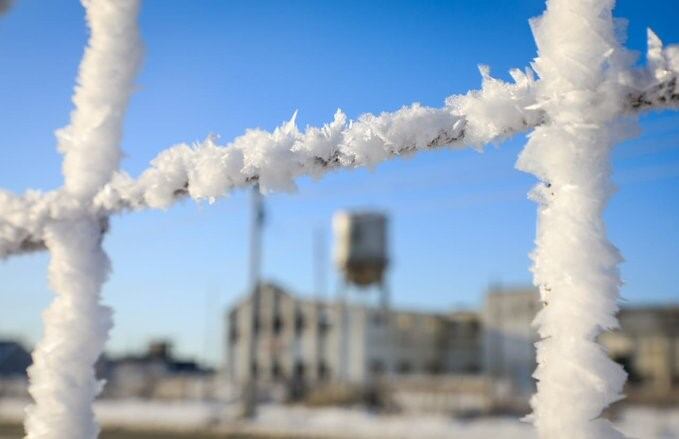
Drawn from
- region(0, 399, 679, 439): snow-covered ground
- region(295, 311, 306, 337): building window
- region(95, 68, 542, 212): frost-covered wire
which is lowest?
region(0, 399, 679, 439): snow-covered ground

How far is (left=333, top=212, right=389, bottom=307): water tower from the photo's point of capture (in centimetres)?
1478

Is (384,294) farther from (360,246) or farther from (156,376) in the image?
(156,376)

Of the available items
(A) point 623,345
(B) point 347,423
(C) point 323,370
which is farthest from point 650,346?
(B) point 347,423

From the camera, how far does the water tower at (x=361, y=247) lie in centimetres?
1478

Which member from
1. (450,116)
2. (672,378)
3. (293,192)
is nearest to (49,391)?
(293,192)

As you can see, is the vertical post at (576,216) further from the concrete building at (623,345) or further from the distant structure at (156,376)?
the concrete building at (623,345)

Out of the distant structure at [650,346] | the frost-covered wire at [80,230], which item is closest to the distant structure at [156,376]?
the distant structure at [650,346]

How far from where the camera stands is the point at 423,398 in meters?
14.4

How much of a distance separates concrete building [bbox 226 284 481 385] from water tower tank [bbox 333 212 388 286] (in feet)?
19.8

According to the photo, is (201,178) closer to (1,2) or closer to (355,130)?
(355,130)

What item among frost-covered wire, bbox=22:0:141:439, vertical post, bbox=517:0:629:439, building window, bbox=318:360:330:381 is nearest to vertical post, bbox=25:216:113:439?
frost-covered wire, bbox=22:0:141:439

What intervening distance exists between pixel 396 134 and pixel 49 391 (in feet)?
1.15

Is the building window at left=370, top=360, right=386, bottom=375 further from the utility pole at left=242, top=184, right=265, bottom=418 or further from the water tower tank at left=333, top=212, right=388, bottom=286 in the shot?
the utility pole at left=242, top=184, right=265, bottom=418

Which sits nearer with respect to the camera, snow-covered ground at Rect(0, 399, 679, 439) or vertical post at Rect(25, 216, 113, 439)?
vertical post at Rect(25, 216, 113, 439)
